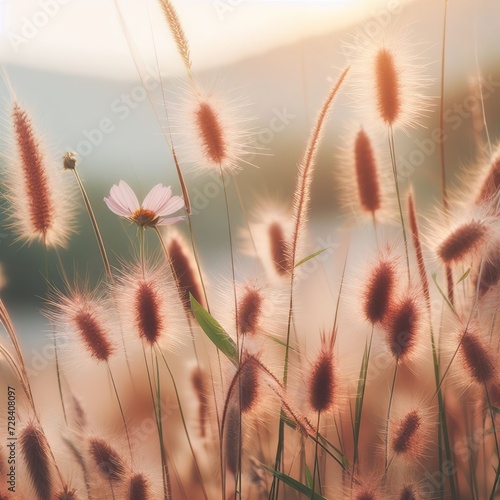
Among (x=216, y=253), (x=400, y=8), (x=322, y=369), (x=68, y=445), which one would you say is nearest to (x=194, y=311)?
(x=216, y=253)

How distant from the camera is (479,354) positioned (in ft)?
3.41

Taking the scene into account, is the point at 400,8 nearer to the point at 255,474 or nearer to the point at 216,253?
the point at 216,253

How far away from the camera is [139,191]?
43.5 inches

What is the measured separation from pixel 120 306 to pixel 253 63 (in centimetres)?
54

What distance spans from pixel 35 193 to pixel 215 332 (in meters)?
0.44

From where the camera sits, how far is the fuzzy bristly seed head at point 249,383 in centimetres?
99

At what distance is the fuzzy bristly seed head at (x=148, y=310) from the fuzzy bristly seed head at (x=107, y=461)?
0.23 m

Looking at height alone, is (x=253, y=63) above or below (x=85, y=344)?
above

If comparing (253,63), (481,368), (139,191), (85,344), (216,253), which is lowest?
(481,368)

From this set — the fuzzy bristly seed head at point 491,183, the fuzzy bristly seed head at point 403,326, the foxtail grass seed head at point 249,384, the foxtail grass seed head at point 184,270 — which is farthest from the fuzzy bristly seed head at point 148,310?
the fuzzy bristly seed head at point 491,183

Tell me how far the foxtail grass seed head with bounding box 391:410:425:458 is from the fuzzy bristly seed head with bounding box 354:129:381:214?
400mm

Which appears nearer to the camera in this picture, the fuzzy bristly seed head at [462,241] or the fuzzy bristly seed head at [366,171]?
the fuzzy bristly seed head at [462,241]

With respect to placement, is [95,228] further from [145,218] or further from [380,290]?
[380,290]

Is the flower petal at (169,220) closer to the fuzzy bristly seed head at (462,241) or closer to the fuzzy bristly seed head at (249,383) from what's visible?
the fuzzy bristly seed head at (249,383)
